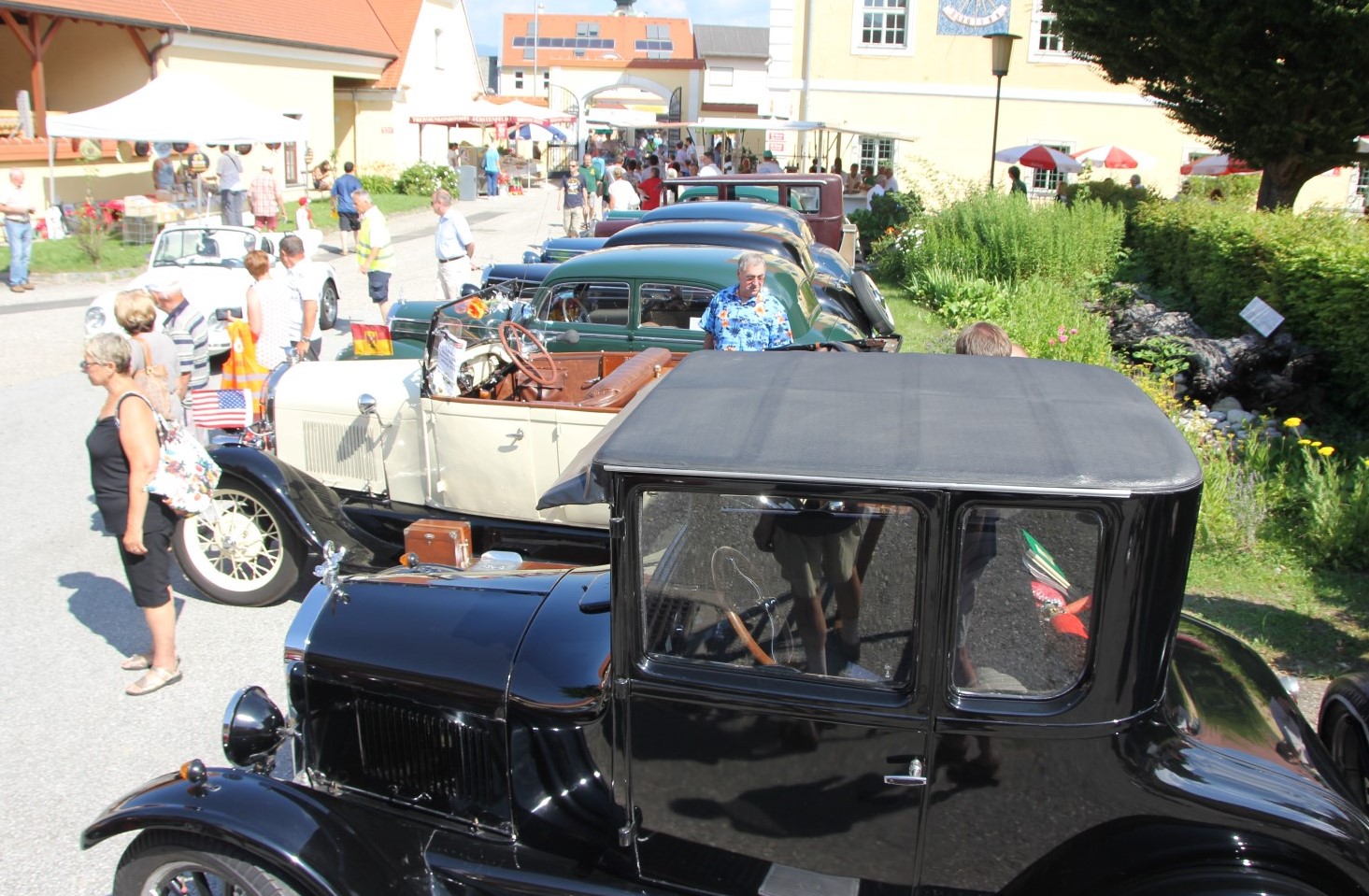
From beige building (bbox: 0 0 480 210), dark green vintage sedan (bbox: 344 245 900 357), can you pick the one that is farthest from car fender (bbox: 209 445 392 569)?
beige building (bbox: 0 0 480 210)

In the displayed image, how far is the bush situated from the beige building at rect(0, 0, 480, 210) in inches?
71.9

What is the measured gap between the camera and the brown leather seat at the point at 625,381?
591 cm

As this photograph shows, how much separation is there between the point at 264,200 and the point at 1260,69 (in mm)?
→ 16307

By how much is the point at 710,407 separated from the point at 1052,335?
23.5 ft

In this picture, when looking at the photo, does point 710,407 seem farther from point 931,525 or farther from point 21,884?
point 21,884

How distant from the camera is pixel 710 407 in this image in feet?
9.84

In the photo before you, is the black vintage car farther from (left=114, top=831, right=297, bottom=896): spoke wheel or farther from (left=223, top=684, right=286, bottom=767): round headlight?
(left=223, top=684, right=286, bottom=767): round headlight

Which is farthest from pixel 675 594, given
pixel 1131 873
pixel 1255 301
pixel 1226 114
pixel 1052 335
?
pixel 1226 114

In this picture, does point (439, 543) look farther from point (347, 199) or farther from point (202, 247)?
point (347, 199)

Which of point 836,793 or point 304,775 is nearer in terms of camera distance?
point 836,793

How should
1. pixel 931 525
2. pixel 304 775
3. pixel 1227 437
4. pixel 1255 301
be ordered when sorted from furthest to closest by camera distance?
1. pixel 1255 301
2. pixel 1227 437
3. pixel 304 775
4. pixel 931 525

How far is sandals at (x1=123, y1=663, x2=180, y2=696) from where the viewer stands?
531cm

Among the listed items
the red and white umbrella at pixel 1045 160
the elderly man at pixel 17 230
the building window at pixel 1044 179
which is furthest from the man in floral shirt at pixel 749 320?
the building window at pixel 1044 179

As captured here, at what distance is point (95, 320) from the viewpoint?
→ 11.0 meters
